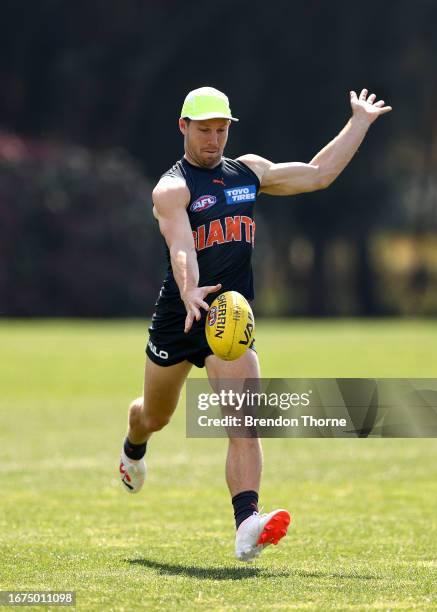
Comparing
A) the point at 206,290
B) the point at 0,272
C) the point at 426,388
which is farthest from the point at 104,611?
the point at 0,272

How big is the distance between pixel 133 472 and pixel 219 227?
2.21m

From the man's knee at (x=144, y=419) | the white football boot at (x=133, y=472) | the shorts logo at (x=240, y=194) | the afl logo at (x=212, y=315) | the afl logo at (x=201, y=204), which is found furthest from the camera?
the white football boot at (x=133, y=472)

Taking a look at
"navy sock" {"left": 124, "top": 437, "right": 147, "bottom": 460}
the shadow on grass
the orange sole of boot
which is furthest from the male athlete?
"navy sock" {"left": 124, "top": 437, "right": 147, "bottom": 460}

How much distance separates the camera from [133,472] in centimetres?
980

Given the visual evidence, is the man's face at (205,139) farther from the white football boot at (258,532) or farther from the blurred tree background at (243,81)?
the blurred tree background at (243,81)

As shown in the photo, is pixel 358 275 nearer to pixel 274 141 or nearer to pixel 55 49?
→ pixel 274 141

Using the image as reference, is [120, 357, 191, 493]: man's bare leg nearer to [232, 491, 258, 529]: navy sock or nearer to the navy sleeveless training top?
the navy sleeveless training top

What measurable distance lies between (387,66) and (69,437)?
34898mm

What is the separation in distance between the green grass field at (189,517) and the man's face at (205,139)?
7.91 ft

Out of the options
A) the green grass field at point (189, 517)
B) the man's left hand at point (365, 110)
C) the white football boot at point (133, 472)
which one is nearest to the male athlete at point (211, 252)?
the man's left hand at point (365, 110)

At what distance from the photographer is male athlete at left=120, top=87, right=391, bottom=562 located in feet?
26.2

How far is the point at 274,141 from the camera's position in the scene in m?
48.1

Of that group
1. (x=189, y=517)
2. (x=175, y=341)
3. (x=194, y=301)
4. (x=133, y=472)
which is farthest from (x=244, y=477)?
(x=189, y=517)

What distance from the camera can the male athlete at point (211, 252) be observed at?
8.00 meters
